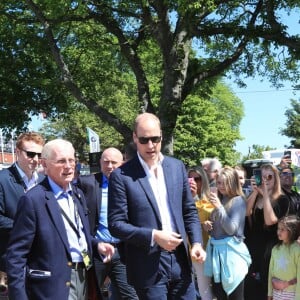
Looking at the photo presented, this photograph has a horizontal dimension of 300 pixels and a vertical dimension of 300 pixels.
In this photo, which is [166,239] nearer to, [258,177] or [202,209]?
[258,177]

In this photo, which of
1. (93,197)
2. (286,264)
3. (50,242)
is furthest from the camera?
(93,197)

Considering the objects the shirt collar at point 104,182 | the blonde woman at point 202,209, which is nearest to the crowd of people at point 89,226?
the shirt collar at point 104,182

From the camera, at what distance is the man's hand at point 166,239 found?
3453 mm

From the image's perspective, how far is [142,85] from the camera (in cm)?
1491

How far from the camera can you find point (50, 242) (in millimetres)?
3365

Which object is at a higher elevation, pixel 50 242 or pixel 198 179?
pixel 198 179

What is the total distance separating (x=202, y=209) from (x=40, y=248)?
3151mm

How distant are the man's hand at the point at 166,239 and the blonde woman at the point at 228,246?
2.11 meters

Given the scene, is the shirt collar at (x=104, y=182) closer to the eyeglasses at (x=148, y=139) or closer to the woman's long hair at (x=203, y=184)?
the woman's long hair at (x=203, y=184)

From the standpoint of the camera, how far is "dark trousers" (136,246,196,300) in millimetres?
3623

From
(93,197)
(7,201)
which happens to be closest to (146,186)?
(7,201)

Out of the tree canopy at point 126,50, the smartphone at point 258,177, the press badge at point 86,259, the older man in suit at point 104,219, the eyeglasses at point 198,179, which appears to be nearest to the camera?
the press badge at point 86,259

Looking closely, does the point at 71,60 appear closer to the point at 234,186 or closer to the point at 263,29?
the point at 263,29

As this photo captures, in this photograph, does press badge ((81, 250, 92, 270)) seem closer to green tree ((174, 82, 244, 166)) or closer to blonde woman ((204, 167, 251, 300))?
blonde woman ((204, 167, 251, 300))
